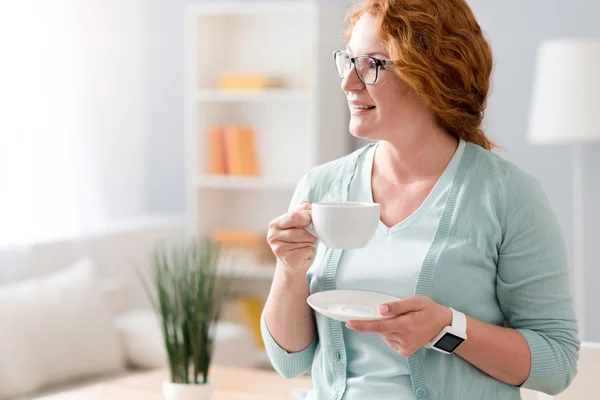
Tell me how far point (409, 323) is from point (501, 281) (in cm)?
24

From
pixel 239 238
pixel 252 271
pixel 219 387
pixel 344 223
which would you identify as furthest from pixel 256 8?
pixel 344 223

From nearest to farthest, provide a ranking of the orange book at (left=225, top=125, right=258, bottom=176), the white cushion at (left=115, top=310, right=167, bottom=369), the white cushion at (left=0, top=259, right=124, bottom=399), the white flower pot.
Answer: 1. the white flower pot
2. the white cushion at (left=0, top=259, right=124, bottom=399)
3. the white cushion at (left=115, top=310, right=167, bottom=369)
4. the orange book at (left=225, top=125, right=258, bottom=176)

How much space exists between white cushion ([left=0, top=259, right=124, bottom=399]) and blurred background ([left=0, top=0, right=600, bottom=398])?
20 centimetres

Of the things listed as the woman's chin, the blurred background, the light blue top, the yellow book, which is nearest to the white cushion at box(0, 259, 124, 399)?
the blurred background

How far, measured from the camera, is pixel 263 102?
4965 mm

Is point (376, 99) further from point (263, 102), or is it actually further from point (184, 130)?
point (184, 130)

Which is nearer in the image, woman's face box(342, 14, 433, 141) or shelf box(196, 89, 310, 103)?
woman's face box(342, 14, 433, 141)

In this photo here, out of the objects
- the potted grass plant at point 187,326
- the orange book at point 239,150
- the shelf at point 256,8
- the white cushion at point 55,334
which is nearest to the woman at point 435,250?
the potted grass plant at point 187,326

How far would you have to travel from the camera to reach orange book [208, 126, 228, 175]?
475 cm

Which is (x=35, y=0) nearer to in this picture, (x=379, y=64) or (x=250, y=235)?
(x=250, y=235)

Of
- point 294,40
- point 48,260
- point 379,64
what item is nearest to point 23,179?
point 48,260

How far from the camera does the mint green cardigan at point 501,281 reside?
150 cm

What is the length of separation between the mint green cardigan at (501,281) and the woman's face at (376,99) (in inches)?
6.7

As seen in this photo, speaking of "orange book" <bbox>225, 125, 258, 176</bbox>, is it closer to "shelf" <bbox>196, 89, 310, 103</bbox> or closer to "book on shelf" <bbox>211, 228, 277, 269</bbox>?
"shelf" <bbox>196, 89, 310, 103</bbox>
